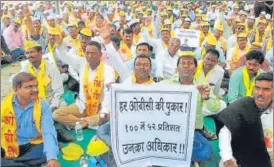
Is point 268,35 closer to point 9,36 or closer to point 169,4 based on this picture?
point 9,36

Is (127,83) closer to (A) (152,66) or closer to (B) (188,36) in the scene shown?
(A) (152,66)

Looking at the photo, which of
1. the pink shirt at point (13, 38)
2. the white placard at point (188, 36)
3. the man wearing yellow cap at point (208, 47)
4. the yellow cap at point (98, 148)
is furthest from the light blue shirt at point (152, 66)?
the pink shirt at point (13, 38)

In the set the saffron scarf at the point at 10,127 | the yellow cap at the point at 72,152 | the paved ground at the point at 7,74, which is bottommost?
the yellow cap at the point at 72,152

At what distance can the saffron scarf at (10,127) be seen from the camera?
144 inches

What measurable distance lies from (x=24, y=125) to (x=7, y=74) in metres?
6.19

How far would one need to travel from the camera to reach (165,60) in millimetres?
6895

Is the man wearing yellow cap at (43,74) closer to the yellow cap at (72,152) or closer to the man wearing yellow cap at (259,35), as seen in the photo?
the yellow cap at (72,152)

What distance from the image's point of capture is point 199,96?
4219mm

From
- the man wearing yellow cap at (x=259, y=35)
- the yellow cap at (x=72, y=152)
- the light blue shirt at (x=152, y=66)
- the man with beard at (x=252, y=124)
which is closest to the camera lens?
the man with beard at (x=252, y=124)

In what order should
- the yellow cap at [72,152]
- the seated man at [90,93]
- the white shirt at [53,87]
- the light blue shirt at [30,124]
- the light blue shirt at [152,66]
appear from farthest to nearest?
the light blue shirt at [152,66] < the white shirt at [53,87] < the seated man at [90,93] < the yellow cap at [72,152] < the light blue shirt at [30,124]

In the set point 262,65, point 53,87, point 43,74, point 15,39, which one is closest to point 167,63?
point 262,65

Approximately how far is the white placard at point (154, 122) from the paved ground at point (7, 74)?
208 inches

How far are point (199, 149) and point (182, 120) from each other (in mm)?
1037

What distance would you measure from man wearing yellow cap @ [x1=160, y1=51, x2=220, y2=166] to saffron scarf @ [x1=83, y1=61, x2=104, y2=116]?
112 centimetres
